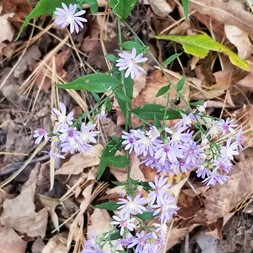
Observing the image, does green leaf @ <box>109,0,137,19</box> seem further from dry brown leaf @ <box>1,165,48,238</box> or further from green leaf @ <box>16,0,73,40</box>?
dry brown leaf @ <box>1,165,48,238</box>

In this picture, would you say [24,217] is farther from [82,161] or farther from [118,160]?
[118,160]

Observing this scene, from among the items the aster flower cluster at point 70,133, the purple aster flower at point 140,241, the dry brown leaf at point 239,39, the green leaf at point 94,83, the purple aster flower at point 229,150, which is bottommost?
the purple aster flower at point 140,241

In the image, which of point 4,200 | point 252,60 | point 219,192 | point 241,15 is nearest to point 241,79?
point 252,60

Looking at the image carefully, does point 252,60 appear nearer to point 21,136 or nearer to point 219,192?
point 219,192

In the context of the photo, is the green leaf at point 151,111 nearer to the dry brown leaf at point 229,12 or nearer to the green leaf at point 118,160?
the green leaf at point 118,160

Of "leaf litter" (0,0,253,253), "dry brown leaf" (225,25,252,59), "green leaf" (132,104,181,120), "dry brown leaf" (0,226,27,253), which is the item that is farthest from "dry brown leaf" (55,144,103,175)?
"dry brown leaf" (225,25,252,59)

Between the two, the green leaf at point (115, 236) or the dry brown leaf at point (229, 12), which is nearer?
the green leaf at point (115, 236)

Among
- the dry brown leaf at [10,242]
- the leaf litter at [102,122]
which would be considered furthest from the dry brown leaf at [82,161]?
the dry brown leaf at [10,242]
